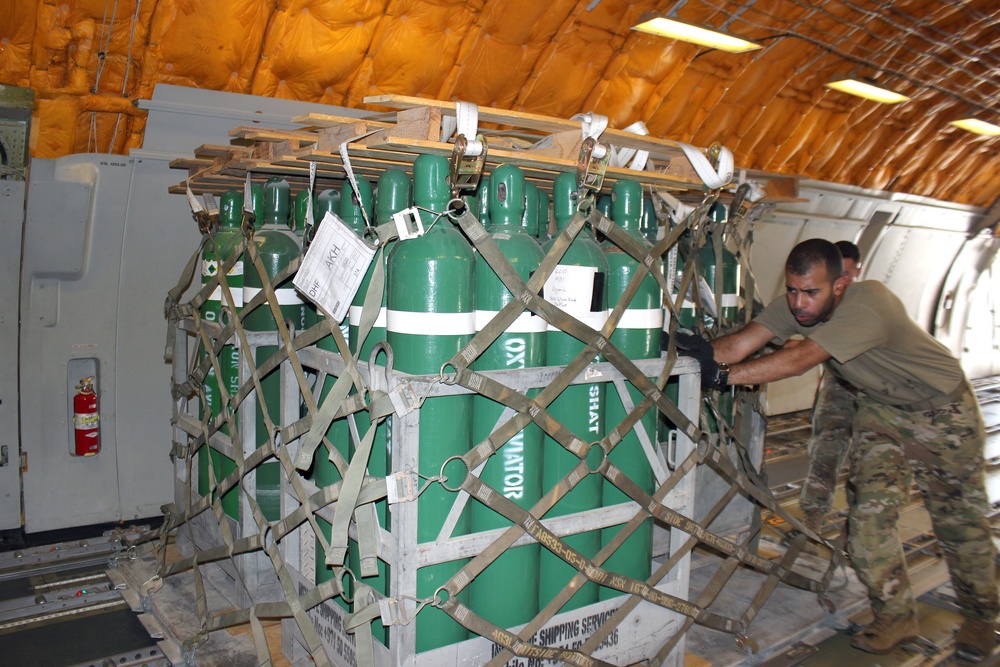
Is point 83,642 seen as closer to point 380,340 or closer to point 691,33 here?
point 380,340

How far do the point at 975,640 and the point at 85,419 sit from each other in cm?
555

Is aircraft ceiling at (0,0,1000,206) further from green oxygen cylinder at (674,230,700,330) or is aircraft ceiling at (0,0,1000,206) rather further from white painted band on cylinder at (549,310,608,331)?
white painted band on cylinder at (549,310,608,331)

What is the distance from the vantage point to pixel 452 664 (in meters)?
2.62

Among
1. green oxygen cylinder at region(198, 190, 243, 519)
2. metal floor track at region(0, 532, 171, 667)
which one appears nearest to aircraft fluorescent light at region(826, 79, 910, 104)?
green oxygen cylinder at region(198, 190, 243, 519)

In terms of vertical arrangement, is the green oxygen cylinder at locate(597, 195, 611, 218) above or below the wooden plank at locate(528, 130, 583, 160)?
below

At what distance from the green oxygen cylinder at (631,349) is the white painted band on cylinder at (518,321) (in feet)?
1.53

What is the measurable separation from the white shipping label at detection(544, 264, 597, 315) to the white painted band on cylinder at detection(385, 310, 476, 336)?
40 centimetres

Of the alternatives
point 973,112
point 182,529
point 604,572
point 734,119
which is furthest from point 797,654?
point 973,112

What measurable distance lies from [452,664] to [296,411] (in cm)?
129

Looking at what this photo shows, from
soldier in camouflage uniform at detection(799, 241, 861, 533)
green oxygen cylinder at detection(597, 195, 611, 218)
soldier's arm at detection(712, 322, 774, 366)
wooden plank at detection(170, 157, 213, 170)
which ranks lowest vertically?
soldier in camouflage uniform at detection(799, 241, 861, 533)

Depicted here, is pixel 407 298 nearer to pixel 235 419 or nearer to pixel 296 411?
pixel 296 411

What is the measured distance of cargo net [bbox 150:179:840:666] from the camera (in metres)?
2.50

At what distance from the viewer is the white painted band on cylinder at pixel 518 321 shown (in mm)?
2717

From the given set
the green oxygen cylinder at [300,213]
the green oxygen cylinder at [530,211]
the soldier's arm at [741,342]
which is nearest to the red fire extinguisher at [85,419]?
the green oxygen cylinder at [300,213]
